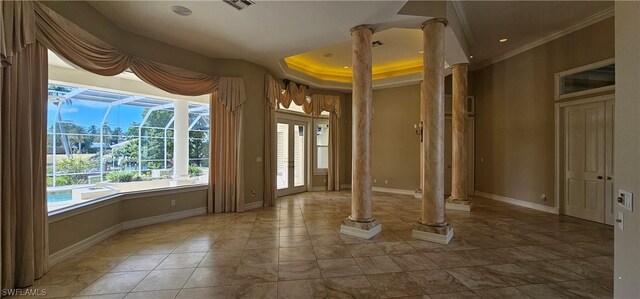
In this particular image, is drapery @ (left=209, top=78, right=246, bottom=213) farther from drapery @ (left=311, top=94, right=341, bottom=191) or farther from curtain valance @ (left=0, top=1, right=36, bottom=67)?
drapery @ (left=311, top=94, right=341, bottom=191)

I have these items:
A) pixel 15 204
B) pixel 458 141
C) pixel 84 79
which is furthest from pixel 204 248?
pixel 458 141

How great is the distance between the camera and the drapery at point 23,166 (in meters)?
2.40

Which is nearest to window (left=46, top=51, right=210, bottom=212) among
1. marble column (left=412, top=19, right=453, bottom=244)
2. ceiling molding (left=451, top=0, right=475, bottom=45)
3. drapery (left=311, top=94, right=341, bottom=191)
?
drapery (left=311, top=94, right=341, bottom=191)

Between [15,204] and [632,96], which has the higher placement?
[632,96]

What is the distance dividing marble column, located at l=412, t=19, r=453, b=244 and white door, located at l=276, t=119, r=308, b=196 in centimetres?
439

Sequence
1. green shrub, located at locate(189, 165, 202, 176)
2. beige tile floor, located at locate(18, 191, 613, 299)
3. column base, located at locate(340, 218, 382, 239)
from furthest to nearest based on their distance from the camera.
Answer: green shrub, located at locate(189, 165, 202, 176) < column base, located at locate(340, 218, 382, 239) < beige tile floor, located at locate(18, 191, 613, 299)

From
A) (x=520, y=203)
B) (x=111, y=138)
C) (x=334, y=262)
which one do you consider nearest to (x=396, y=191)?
(x=520, y=203)

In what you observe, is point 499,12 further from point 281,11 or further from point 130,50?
point 130,50

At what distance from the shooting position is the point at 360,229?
4027mm

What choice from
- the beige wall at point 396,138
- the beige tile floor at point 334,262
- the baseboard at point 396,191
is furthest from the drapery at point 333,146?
the beige tile floor at point 334,262

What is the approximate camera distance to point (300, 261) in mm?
A: 3184

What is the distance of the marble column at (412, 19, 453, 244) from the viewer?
152 inches

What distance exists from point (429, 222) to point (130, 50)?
5.32 meters

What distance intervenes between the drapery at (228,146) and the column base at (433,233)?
348 centimetres
